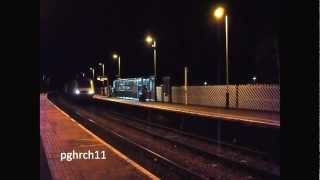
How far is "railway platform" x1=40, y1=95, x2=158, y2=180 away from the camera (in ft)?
30.6

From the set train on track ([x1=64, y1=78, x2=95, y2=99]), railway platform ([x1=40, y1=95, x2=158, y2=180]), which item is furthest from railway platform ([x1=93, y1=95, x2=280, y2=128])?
train on track ([x1=64, y1=78, x2=95, y2=99])

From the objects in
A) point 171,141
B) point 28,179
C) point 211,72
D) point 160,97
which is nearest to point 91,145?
point 171,141

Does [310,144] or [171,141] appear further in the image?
[171,141]

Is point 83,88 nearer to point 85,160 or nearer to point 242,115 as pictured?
point 242,115

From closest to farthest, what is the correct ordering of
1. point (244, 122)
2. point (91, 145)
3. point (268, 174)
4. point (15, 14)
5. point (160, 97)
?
1. point (15, 14)
2. point (268, 174)
3. point (91, 145)
4. point (244, 122)
5. point (160, 97)

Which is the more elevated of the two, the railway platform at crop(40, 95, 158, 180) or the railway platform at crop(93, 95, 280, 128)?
the railway platform at crop(93, 95, 280, 128)

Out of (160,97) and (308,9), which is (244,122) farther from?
(160,97)

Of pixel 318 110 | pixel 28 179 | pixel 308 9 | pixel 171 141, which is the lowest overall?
pixel 171 141

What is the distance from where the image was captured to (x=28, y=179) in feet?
8.42

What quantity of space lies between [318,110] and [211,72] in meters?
59.9

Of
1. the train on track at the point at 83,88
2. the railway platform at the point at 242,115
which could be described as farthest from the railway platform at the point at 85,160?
the train on track at the point at 83,88

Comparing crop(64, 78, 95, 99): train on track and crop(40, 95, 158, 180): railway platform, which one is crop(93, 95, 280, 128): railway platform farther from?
crop(64, 78, 95, 99): train on track

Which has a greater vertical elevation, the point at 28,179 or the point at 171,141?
the point at 28,179

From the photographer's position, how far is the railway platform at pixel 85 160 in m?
9.33
